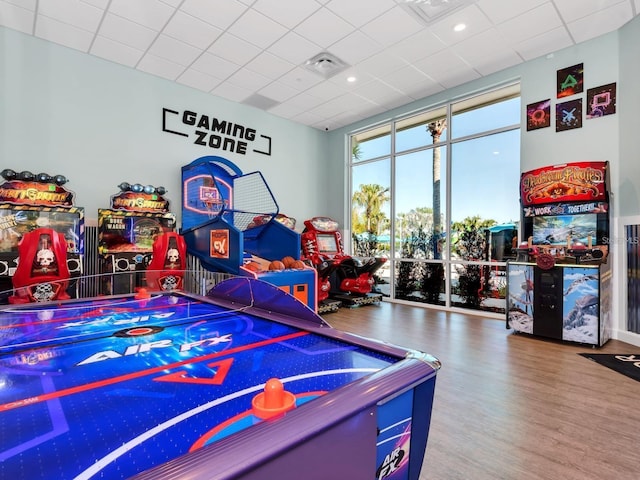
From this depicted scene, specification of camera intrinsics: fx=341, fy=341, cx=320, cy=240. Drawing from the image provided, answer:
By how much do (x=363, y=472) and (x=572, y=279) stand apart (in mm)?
4005

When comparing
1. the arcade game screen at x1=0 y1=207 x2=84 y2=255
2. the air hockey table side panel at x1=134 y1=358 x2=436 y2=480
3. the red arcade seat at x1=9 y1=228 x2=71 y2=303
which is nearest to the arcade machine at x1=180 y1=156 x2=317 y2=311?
the arcade game screen at x1=0 y1=207 x2=84 y2=255

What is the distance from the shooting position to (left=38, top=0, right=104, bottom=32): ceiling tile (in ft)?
11.6

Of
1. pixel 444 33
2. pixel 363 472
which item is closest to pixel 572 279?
pixel 444 33

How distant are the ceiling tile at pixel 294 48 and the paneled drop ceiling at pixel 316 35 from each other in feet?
0.04

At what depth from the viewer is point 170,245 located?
417 cm

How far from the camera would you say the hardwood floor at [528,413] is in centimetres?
175

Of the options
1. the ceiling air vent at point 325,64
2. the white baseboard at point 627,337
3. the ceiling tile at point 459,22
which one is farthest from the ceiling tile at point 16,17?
the white baseboard at point 627,337

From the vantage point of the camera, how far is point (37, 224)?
12.0ft

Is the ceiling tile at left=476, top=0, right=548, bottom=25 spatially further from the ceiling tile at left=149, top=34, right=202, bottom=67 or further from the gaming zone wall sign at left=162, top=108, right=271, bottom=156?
the gaming zone wall sign at left=162, top=108, right=271, bottom=156

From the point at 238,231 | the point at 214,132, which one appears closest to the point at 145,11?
the point at 214,132

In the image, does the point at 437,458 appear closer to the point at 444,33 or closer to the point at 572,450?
the point at 572,450

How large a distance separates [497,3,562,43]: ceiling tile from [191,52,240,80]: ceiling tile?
3455 millimetres

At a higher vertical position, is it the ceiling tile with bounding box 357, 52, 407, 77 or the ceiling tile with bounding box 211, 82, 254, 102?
the ceiling tile with bounding box 357, 52, 407, 77

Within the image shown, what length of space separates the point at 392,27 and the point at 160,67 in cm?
323
